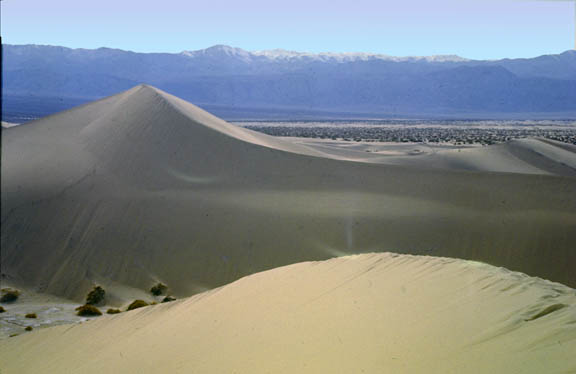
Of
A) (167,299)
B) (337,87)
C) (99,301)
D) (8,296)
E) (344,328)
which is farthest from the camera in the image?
(337,87)

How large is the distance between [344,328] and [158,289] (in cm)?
838

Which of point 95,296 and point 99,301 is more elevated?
point 95,296

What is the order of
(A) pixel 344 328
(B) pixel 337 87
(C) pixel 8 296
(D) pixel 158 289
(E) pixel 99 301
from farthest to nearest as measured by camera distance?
(B) pixel 337 87 < (D) pixel 158 289 < (E) pixel 99 301 < (C) pixel 8 296 < (A) pixel 344 328

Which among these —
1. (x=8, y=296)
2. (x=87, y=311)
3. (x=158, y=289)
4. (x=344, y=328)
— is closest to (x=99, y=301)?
(x=87, y=311)

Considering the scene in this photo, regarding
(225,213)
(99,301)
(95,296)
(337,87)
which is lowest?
(99,301)

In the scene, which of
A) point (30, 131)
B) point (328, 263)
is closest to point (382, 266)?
point (328, 263)

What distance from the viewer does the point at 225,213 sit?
54.4 feet

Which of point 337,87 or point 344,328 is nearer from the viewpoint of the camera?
point 344,328

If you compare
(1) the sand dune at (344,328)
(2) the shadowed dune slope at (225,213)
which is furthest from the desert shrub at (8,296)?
(1) the sand dune at (344,328)

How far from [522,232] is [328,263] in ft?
A: 26.4

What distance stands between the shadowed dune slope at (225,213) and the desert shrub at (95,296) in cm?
42

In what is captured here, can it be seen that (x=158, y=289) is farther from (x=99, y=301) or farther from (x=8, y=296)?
(x=8, y=296)

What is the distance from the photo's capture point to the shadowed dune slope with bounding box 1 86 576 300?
13.5m

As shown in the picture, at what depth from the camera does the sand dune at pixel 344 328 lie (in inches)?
197
